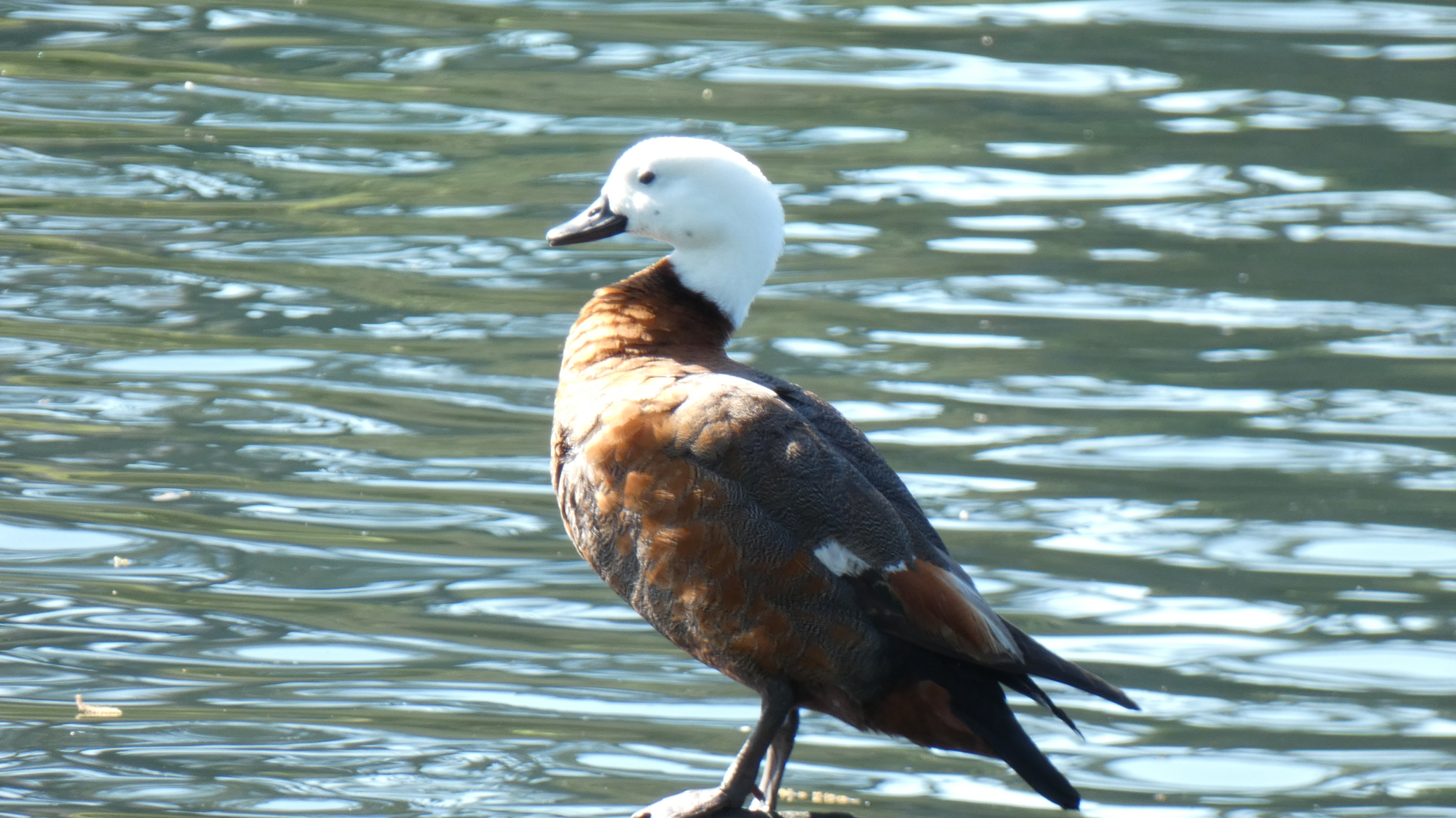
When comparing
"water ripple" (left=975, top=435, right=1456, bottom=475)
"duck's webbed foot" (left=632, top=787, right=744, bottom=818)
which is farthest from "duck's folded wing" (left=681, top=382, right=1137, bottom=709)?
"water ripple" (left=975, top=435, right=1456, bottom=475)

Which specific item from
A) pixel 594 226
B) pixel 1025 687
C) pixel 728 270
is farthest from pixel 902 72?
pixel 1025 687

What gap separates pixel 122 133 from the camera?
1149 cm

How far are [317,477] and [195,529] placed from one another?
668mm

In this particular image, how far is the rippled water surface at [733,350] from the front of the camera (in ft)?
20.6

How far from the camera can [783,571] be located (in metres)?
3.93

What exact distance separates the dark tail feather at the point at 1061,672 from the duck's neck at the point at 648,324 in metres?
1.02

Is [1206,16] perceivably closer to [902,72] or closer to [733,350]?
[902,72]

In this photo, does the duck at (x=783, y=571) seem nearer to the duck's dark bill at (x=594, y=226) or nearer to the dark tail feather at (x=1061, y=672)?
the dark tail feather at (x=1061, y=672)

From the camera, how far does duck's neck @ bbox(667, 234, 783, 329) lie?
14.5 feet

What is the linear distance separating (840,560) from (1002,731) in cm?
47

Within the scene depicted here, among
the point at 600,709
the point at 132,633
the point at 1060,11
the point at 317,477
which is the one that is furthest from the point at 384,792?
the point at 1060,11

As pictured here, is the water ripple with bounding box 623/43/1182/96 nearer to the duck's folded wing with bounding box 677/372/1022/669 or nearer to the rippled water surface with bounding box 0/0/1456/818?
the rippled water surface with bounding box 0/0/1456/818

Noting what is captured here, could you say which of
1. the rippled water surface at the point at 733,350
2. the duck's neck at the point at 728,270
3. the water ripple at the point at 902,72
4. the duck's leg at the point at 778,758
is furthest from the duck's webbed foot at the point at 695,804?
the water ripple at the point at 902,72

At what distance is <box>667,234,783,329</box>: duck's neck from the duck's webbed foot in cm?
107
